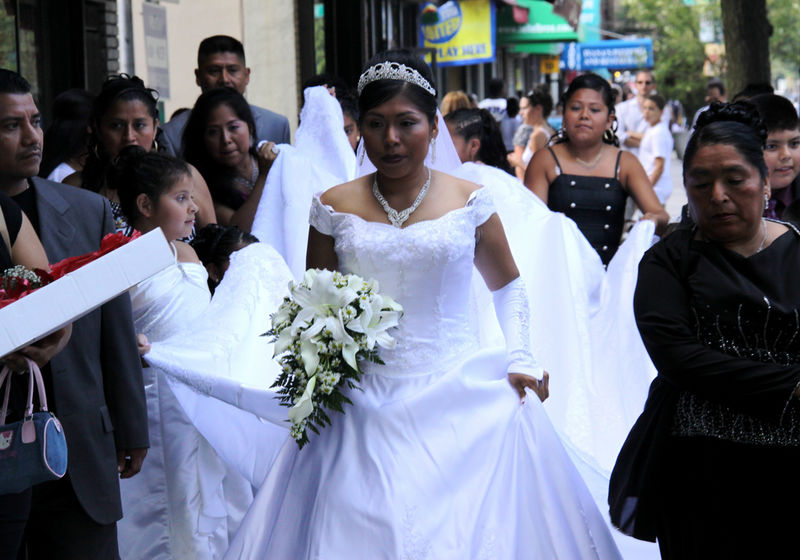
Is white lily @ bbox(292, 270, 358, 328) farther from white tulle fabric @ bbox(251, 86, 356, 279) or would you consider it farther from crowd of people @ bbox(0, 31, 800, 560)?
white tulle fabric @ bbox(251, 86, 356, 279)

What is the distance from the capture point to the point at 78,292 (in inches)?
118

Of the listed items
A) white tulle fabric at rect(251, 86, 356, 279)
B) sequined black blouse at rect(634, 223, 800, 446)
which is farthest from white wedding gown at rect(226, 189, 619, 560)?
white tulle fabric at rect(251, 86, 356, 279)

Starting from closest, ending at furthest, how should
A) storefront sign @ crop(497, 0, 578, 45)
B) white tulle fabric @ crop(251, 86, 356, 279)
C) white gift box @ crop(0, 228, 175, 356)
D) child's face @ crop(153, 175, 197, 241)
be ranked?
white gift box @ crop(0, 228, 175, 356), child's face @ crop(153, 175, 197, 241), white tulle fabric @ crop(251, 86, 356, 279), storefront sign @ crop(497, 0, 578, 45)

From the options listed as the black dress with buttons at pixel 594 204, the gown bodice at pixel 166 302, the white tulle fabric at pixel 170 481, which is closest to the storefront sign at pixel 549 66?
the black dress with buttons at pixel 594 204

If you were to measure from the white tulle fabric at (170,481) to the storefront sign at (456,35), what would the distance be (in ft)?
55.1

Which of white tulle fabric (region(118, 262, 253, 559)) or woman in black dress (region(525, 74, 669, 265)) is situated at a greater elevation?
woman in black dress (region(525, 74, 669, 265))

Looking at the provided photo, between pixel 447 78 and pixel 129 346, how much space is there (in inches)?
973

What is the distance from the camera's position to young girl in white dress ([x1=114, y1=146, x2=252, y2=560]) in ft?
17.1

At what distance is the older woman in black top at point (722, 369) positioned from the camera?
11.6ft

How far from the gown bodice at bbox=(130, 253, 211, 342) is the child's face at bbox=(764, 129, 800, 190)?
2964mm

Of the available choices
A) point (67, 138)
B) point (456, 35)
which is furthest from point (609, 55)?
point (67, 138)

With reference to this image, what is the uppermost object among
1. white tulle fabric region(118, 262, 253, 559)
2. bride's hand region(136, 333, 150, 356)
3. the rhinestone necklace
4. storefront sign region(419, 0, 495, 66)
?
storefront sign region(419, 0, 495, 66)

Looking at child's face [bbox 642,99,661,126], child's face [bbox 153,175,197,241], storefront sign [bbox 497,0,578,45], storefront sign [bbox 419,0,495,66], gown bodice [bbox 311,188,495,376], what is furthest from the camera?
storefront sign [bbox 497,0,578,45]

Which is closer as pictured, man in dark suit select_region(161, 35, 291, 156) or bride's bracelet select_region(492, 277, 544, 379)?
bride's bracelet select_region(492, 277, 544, 379)
